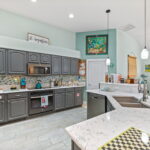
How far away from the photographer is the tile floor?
2.27m

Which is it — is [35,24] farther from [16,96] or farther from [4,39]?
[16,96]

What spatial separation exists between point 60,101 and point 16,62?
6.59 ft

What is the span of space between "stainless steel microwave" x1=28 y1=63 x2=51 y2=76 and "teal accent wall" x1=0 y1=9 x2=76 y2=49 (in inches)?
43.9

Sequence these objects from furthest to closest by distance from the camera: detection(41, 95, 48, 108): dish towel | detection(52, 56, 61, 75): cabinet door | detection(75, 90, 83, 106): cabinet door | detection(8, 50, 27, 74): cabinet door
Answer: detection(75, 90, 83, 106): cabinet door → detection(52, 56, 61, 75): cabinet door → detection(41, 95, 48, 108): dish towel → detection(8, 50, 27, 74): cabinet door

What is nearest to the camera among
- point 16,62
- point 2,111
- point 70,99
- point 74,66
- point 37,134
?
point 37,134

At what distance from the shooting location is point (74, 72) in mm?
5125

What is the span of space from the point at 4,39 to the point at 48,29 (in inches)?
73.7

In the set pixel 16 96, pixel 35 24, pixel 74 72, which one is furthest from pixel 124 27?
pixel 16 96

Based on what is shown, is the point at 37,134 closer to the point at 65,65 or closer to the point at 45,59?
the point at 45,59

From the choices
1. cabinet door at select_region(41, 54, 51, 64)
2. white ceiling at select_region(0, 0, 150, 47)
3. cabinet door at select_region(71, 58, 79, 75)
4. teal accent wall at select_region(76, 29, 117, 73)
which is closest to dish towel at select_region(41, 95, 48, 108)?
cabinet door at select_region(41, 54, 51, 64)

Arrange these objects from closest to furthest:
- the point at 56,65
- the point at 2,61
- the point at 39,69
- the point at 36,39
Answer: the point at 2,61 → the point at 39,69 → the point at 36,39 → the point at 56,65

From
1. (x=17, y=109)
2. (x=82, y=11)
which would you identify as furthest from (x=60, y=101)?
(x=82, y=11)

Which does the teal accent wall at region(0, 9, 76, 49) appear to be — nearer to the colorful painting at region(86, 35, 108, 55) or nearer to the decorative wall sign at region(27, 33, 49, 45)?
the decorative wall sign at region(27, 33, 49, 45)

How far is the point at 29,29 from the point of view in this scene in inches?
164
